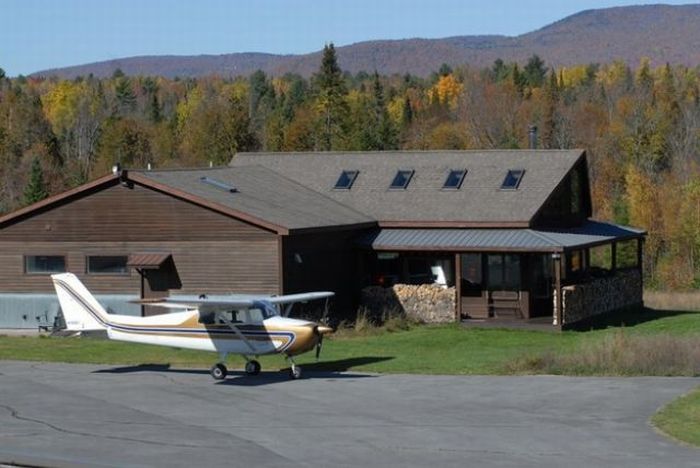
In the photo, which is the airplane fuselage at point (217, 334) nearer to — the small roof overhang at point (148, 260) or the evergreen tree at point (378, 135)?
the small roof overhang at point (148, 260)

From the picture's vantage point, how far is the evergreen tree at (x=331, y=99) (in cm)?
10550

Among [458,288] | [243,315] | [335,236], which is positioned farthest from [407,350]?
[335,236]

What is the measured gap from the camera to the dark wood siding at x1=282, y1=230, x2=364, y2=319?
38.8 metres

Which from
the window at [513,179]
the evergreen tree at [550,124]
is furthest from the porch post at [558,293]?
the evergreen tree at [550,124]

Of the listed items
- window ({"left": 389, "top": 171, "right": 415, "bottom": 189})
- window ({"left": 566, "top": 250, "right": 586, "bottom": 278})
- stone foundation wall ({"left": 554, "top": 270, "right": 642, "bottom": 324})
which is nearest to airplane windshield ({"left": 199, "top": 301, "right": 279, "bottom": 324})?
stone foundation wall ({"left": 554, "top": 270, "right": 642, "bottom": 324})

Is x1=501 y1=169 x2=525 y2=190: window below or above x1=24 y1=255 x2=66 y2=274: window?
above

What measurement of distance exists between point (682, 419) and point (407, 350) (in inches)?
487

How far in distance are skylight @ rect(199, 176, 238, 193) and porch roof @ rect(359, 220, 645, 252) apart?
4.24m

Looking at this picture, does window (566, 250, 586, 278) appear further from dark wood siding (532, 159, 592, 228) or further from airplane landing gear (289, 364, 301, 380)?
airplane landing gear (289, 364, 301, 380)

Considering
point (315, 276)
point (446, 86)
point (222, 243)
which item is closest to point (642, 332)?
point (315, 276)

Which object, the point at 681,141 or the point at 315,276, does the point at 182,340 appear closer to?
the point at 315,276

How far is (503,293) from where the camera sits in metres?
41.6

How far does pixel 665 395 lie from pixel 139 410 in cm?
1010

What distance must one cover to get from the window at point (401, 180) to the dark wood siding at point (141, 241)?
27.0 feet
